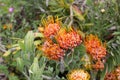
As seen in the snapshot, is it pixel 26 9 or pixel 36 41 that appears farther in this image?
pixel 26 9

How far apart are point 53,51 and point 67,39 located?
105 mm

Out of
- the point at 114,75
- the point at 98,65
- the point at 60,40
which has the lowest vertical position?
the point at 114,75

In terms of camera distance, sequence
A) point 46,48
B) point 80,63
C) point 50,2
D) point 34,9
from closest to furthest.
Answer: point 46,48
point 80,63
point 50,2
point 34,9

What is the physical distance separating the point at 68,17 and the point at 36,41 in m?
0.34

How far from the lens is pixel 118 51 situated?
212 centimetres

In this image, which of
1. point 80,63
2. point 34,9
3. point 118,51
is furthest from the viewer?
point 34,9

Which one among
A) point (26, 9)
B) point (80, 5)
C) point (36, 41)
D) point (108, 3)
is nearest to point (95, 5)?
point (108, 3)

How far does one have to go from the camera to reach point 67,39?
66.7 inches

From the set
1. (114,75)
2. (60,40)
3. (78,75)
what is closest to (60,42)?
(60,40)

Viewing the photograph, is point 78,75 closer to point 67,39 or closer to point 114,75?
point 67,39

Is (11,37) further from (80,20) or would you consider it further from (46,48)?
(46,48)

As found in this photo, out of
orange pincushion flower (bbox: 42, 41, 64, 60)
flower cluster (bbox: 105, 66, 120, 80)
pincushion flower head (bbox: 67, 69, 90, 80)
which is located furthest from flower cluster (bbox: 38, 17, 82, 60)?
flower cluster (bbox: 105, 66, 120, 80)

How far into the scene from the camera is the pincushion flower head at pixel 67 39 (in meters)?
1.69

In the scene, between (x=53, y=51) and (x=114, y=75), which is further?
(x=114, y=75)
